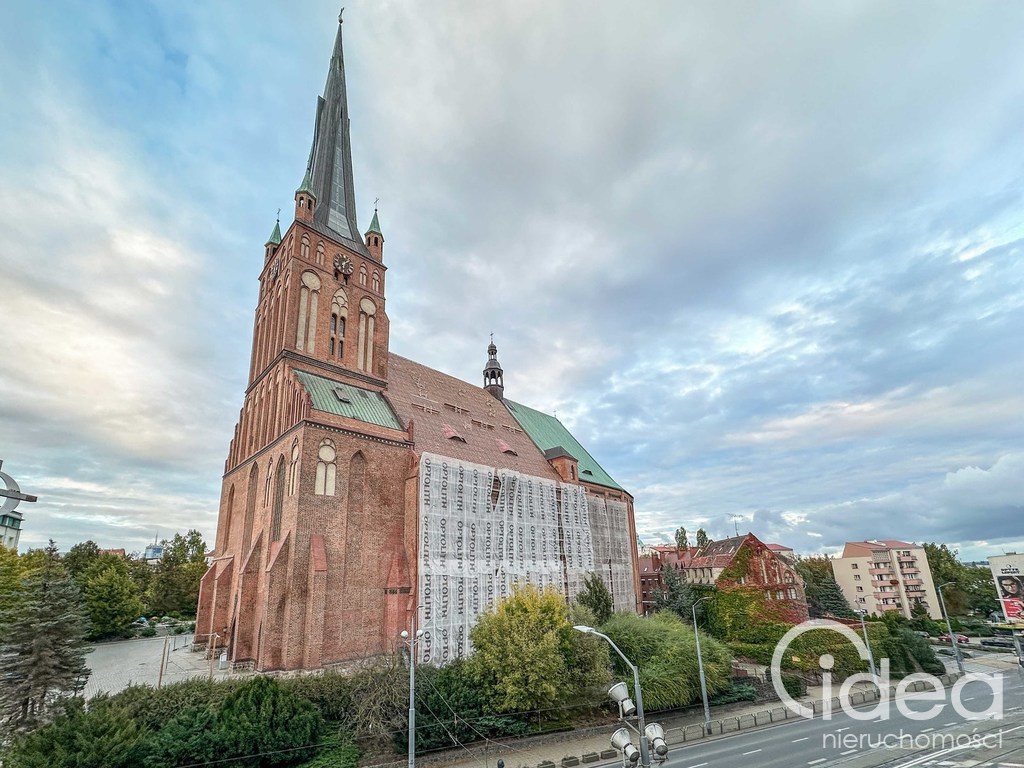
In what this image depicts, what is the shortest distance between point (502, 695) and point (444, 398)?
23.7m

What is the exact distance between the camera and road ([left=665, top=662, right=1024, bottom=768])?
61.2ft

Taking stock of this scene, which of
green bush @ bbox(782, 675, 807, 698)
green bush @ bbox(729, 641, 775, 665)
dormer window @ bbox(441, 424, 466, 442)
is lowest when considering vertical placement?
green bush @ bbox(782, 675, 807, 698)

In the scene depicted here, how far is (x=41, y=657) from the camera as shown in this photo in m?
18.8

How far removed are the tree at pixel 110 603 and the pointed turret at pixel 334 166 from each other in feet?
107

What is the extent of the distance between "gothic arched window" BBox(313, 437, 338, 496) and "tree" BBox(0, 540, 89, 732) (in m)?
11.0

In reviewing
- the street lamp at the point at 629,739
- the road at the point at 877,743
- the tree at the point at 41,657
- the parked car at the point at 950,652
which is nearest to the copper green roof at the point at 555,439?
the road at the point at 877,743

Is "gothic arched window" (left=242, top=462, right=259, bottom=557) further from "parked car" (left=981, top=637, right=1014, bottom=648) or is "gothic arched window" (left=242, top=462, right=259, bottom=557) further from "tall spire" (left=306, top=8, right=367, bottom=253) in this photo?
"parked car" (left=981, top=637, right=1014, bottom=648)

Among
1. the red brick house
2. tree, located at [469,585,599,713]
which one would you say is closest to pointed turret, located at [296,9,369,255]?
tree, located at [469,585,599,713]

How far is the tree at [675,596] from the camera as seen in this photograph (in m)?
42.5

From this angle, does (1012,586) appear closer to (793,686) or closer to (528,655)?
(793,686)

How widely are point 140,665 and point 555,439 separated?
119ft

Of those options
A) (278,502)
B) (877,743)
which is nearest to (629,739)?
(877,743)

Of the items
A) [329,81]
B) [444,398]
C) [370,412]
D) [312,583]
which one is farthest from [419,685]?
[329,81]

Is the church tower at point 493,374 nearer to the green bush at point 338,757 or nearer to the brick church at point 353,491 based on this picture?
the brick church at point 353,491
